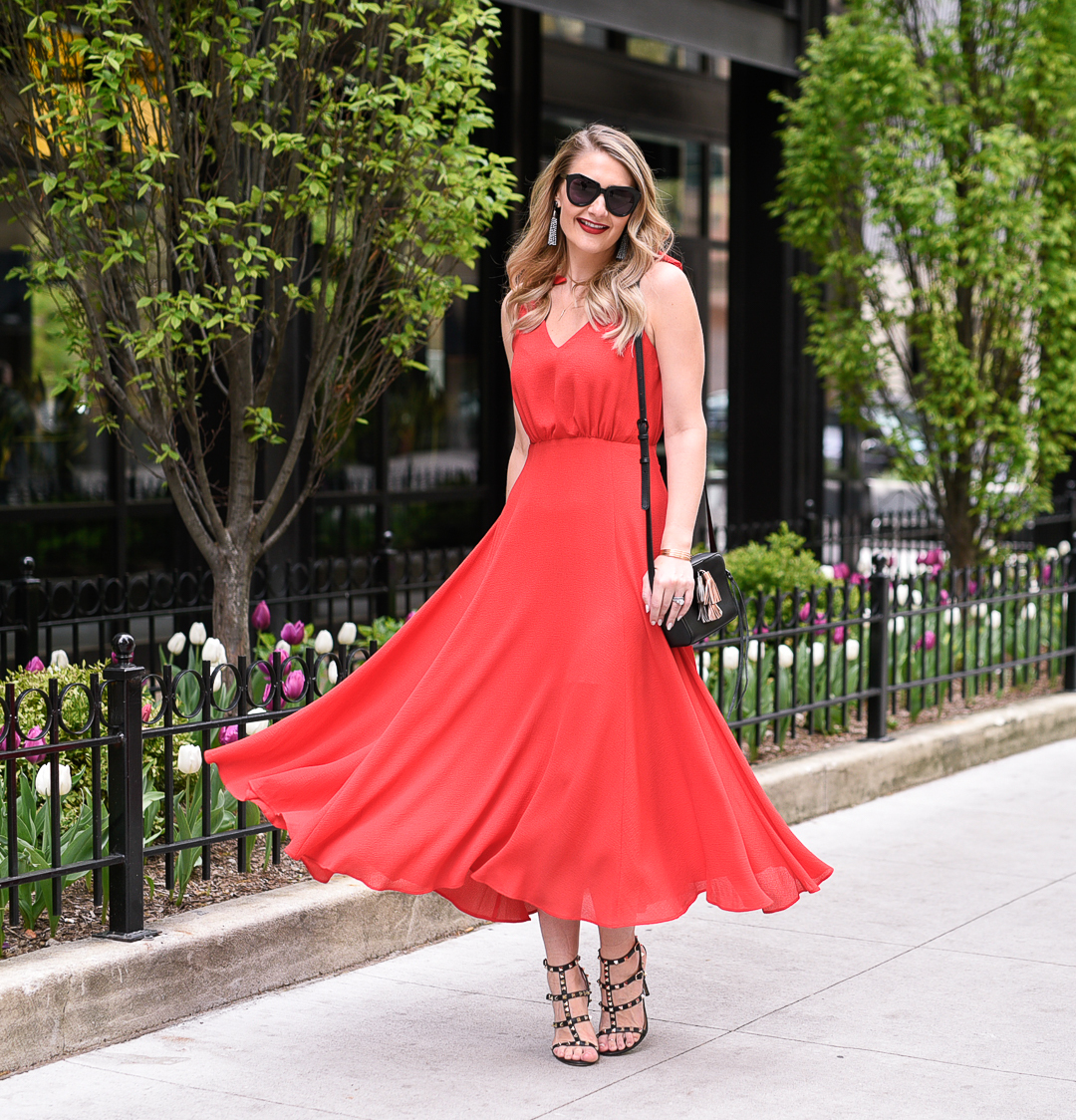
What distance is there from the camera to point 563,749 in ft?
11.5

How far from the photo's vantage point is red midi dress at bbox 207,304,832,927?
345cm

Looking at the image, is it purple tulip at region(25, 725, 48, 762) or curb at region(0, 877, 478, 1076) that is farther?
purple tulip at region(25, 725, 48, 762)

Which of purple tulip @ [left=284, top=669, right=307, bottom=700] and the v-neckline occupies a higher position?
the v-neckline

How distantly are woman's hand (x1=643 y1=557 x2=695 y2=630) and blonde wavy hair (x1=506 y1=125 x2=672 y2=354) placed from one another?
1.63ft

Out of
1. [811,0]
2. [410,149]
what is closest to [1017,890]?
[410,149]

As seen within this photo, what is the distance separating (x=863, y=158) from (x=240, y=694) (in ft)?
19.4

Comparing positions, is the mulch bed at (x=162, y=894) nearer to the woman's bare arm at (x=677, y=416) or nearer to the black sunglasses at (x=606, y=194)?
the woman's bare arm at (x=677, y=416)

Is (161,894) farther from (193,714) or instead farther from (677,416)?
(677,416)

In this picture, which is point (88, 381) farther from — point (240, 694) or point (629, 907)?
point (629, 907)

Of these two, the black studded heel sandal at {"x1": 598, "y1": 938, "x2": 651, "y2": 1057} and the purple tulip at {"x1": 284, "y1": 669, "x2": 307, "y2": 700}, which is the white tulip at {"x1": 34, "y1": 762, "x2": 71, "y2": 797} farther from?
the black studded heel sandal at {"x1": 598, "y1": 938, "x2": 651, "y2": 1057}

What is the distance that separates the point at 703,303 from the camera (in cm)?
1427

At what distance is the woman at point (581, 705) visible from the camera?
3463mm

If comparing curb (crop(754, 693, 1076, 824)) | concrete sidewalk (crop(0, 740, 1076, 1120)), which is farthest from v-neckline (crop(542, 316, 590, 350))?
curb (crop(754, 693, 1076, 824))

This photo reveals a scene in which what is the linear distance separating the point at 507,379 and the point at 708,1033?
8433 mm
